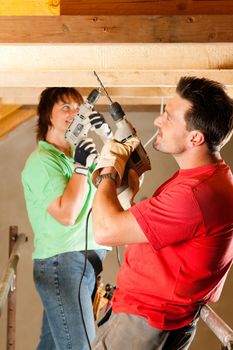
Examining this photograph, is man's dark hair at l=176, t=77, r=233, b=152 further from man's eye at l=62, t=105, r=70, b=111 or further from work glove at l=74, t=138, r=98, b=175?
man's eye at l=62, t=105, r=70, b=111

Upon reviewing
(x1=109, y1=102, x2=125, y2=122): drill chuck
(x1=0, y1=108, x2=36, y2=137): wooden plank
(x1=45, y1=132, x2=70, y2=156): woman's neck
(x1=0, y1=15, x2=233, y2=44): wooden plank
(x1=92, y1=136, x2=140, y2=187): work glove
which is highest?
(x1=0, y1=15, x2=233, y2=44): wooden plank

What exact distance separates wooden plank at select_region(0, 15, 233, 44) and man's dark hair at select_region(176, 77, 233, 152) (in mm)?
274

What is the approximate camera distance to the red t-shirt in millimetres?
1542

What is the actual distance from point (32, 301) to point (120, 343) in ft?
11.7

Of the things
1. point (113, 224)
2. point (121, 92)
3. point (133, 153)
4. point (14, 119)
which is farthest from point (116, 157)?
point (14, 119)

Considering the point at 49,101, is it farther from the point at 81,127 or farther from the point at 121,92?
the point at 121,92

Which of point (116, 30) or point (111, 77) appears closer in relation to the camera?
point (116, 30)

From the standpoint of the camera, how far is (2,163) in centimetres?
511

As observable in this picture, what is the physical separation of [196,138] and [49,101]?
1.00 metres

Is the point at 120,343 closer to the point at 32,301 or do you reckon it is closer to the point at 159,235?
the point at 159,235

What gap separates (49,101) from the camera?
2537 millimetres

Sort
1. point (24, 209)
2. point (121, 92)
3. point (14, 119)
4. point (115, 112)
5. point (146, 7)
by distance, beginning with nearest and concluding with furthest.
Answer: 1. point (146, 7)
2. point (115, 112)
3. point (121, 92)
4. point (14, 119)
5. point (24, 209)

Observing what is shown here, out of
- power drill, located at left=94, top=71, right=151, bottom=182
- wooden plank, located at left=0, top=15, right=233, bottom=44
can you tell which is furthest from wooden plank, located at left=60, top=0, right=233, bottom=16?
power drill, located at left=94, top=71, right=151, bottom=182

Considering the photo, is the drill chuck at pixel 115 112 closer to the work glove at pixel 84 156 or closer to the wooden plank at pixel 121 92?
the work glove at pixel 84 156
